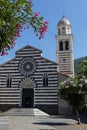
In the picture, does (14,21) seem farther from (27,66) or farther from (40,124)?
(27,66)

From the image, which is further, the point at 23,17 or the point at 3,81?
the point at 3,81

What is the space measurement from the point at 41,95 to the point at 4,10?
37.1 meters

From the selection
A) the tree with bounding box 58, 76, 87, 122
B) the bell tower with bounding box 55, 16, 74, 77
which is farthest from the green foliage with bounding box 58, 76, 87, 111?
the bell tower with bounding box 55, 16, 74, 77

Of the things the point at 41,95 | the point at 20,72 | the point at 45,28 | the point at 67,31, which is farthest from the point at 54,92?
the point at 45,28

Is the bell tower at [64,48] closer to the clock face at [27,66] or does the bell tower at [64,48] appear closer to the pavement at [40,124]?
the clock face at [27,66]

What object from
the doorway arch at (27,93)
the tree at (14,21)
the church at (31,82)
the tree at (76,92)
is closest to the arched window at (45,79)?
the church at (31,82)

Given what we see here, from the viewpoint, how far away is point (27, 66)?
42.5m

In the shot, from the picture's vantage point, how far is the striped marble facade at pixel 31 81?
40.2m

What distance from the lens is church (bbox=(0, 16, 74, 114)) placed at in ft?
132

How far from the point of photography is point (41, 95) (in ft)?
132

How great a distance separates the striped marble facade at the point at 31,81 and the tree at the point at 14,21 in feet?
119

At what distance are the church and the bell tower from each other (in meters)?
4.07

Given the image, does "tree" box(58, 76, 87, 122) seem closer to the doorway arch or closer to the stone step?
the stone step

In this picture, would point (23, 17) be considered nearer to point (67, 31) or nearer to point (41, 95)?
point (41, 95)
